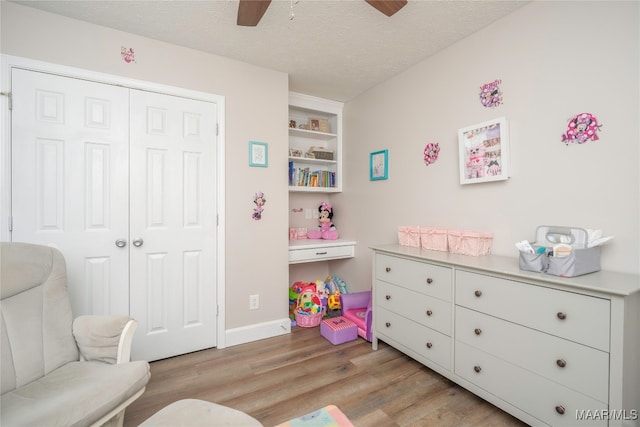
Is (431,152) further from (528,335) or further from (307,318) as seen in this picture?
(307,318)

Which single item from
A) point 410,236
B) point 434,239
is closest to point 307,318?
point 410,236

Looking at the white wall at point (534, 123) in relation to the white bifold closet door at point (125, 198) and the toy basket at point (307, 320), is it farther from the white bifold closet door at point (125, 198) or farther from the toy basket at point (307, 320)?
the white bifold closet door at point (125, 198)

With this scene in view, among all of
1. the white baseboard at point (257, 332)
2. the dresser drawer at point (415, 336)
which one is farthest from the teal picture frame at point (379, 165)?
the white baseboard at point (257, 332)

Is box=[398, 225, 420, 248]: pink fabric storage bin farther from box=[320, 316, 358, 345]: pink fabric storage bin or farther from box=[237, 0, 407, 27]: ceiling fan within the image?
box=[237, 0, 407, 27]: ceiling fan

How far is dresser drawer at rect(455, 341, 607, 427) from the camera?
1214 mm

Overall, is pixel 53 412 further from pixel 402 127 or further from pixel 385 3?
pixel 402 127

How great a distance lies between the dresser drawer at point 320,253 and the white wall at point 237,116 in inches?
6.9

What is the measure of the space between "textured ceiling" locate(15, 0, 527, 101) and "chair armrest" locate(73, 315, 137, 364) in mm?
1922

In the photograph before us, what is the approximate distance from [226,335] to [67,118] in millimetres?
2008

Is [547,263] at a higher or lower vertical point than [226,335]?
higher

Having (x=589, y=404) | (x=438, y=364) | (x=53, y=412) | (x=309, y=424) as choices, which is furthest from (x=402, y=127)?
(x=53, y=412)

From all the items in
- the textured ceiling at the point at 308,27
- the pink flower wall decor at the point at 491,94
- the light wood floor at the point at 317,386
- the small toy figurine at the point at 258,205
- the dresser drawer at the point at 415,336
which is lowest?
the light wood floor at the point at 317,386

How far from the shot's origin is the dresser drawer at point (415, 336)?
1.78 m

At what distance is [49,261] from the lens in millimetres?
1473
